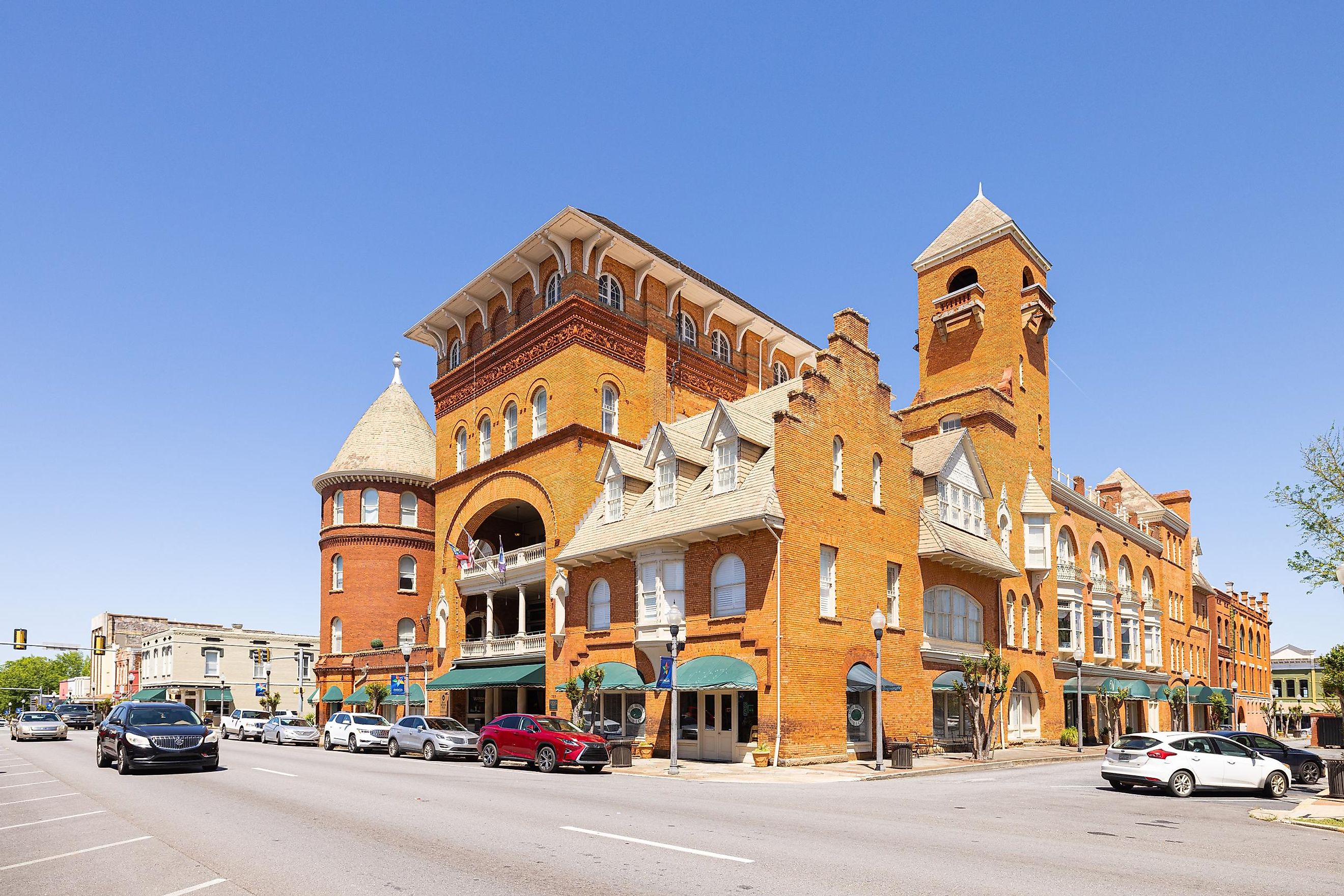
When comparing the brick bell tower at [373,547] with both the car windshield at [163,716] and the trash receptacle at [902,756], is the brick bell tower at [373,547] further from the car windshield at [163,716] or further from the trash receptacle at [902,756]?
the trash receptacle at [902,756]

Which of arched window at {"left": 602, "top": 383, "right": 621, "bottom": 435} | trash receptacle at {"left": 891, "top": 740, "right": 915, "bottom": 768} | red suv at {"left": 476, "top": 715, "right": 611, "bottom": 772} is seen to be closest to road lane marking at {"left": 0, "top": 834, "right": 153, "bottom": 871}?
red suv at {"left": 476, "top": 715, "right": 611, "bottom": 772}

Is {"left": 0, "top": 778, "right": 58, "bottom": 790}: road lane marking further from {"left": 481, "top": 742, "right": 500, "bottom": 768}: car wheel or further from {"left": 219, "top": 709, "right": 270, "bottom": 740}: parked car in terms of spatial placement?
{"left": 219, "top": 709, "right": 270, "bottom": 740}: parked car

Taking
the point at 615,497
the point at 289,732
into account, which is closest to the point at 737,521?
the point at 615,497

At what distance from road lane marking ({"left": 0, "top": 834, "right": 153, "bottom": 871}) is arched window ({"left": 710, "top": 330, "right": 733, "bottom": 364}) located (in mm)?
36158

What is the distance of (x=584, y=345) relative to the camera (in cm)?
3900

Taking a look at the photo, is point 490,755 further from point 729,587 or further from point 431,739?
point 729,587

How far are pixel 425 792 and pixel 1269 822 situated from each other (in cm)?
1450

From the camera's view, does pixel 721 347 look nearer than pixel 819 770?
No

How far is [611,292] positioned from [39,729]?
1314 inches

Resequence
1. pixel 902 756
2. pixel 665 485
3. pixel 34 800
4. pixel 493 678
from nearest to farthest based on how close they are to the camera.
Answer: pixel 34 800 < pixel 902 756 < pixel 665 485 < pixel 493 678

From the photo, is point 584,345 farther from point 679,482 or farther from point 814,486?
point 814,486

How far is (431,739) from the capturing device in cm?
3167

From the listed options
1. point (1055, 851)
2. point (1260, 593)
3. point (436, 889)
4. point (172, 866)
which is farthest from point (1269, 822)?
point (1260, 593)

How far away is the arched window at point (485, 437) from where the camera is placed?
44312 mm
